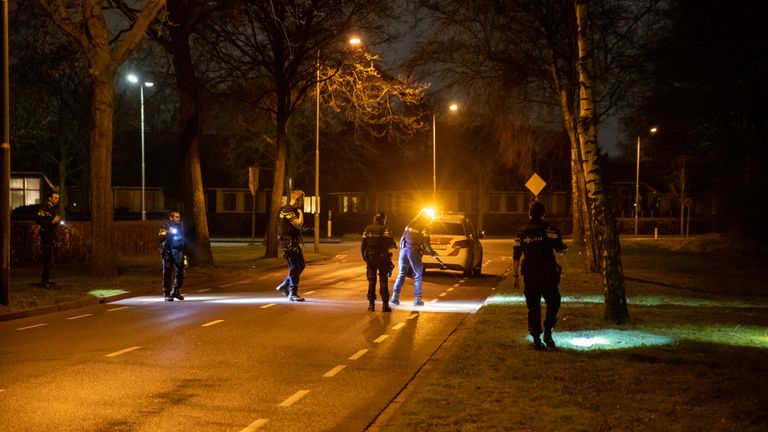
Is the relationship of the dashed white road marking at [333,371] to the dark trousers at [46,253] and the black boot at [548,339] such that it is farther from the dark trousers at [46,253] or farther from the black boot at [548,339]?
the dark trousers at [46,253]

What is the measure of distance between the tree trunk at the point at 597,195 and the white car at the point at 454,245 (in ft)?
32.1

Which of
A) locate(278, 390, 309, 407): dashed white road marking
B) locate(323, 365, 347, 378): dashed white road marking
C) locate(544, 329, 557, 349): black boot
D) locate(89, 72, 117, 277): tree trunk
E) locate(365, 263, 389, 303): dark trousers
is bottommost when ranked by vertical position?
locate(323, 365, 347, 378): dashed white road marking

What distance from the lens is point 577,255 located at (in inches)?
1292

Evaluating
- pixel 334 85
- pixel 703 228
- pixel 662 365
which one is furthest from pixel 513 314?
pixel 703 228

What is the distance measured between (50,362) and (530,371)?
5755mm

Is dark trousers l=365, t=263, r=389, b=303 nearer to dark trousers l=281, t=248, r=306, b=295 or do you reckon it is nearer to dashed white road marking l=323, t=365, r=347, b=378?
dark trousers l=281, t=248, r=306, b=295

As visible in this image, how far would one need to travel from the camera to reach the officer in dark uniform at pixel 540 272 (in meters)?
9.86

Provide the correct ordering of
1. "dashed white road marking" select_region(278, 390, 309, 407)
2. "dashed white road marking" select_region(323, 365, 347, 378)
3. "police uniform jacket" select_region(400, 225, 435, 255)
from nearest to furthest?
"dashed white road marking" select_region(278, 390, 309, 407), "dashed white road marking" select_region(323, 365, 347, 378), "police uniform jacket" select_region(400, 225, 435, 255)

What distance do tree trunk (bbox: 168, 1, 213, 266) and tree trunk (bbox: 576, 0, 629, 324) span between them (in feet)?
49.1

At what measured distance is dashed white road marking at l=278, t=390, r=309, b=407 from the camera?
7.75 meters

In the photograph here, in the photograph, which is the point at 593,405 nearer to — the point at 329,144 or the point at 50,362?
the point at 50,362

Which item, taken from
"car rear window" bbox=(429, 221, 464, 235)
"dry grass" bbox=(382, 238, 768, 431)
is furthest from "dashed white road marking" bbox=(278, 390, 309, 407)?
"car rear window" bbox=(429, 221, 464, 235)

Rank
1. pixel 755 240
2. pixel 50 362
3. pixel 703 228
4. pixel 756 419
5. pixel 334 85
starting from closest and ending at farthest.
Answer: pixel 756 419 → pixel 50 362 → pixel 334 85 → pixel 755 240 → pixel 703 228

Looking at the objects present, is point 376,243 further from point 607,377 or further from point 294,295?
point 607,377
